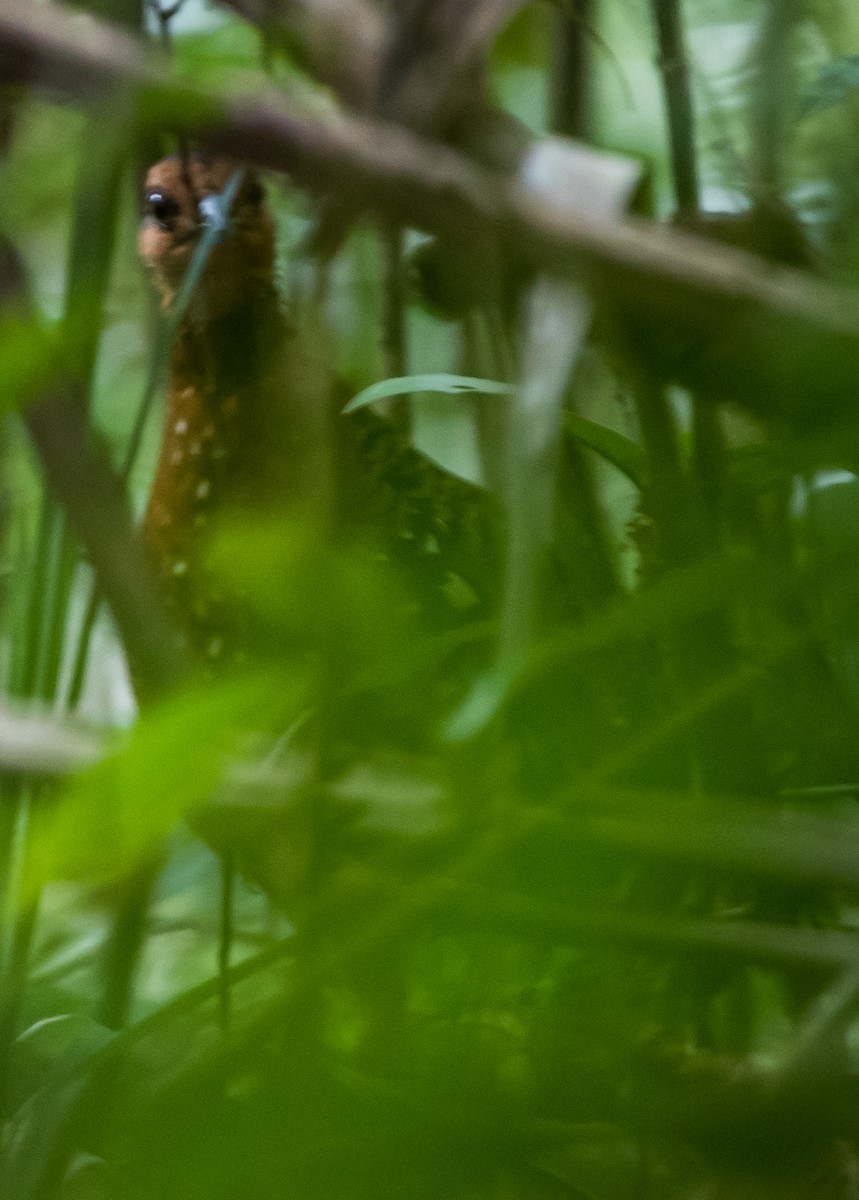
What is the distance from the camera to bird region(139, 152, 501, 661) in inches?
23.9

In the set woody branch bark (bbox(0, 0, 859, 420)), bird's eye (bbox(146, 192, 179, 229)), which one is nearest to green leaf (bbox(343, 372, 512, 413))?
woody branch bark (bbox(0, 0, 859, 420))

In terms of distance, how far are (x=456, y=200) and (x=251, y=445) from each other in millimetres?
208

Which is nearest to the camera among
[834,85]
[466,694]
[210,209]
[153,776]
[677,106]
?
[153,776]

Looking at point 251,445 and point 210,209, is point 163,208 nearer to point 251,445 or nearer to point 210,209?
point 210,209

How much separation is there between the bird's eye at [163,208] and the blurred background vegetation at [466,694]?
0.18 metres

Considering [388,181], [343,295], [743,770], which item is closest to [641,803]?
[743,770]

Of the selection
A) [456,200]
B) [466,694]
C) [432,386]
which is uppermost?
[456,200]

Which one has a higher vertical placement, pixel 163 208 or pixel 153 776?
pixel 163 208

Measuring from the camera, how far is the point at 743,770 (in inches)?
14.4

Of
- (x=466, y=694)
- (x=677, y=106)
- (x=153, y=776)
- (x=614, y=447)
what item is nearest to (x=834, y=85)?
(x=677, y=106)

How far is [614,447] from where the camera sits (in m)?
0.51

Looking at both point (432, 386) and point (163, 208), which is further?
point (163, 208)

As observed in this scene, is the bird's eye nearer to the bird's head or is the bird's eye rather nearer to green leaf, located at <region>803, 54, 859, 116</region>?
the bird's head

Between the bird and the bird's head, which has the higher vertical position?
the bird's head
